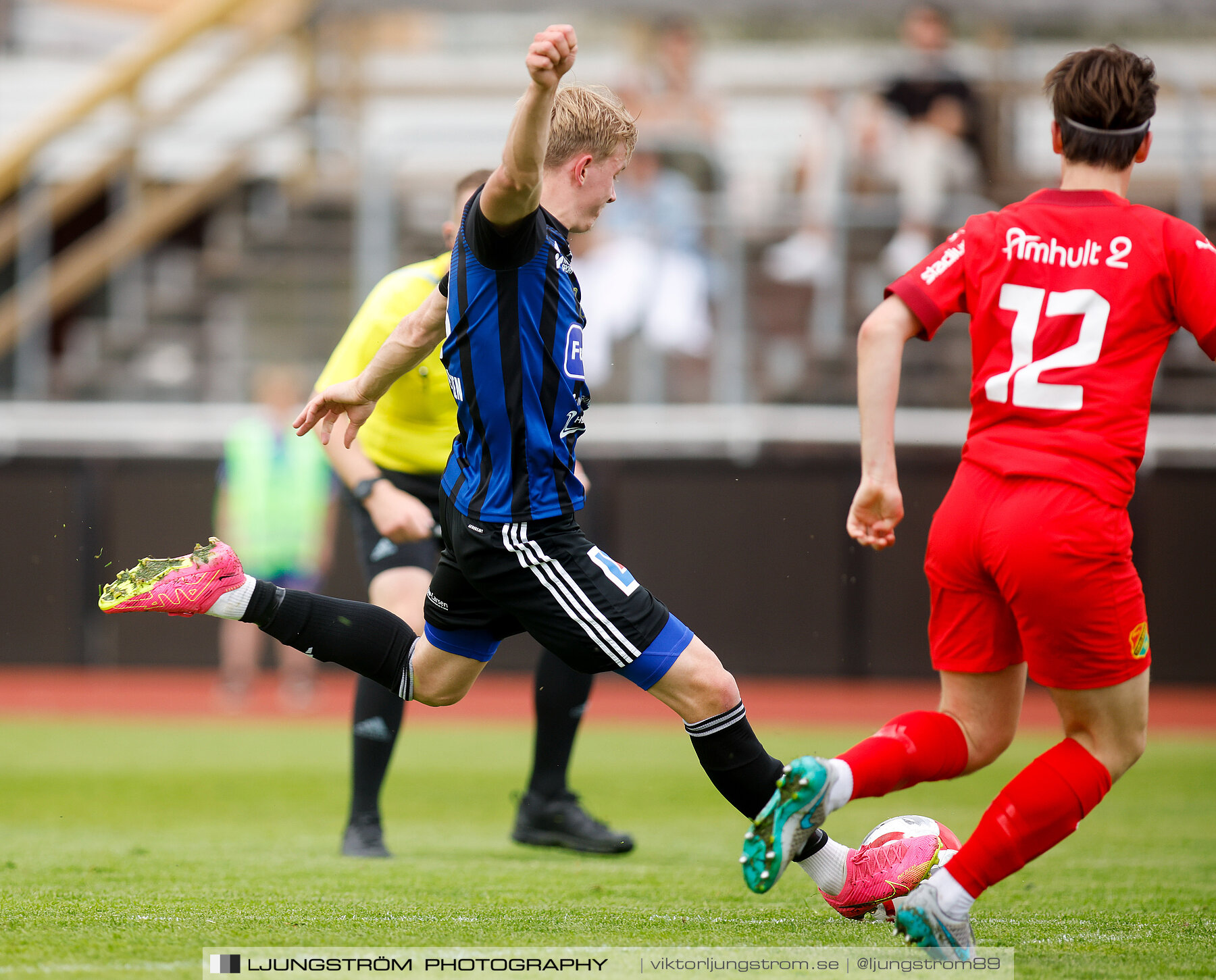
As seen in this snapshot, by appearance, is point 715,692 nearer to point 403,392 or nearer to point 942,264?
point 942,264

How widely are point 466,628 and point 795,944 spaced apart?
1.13 meters

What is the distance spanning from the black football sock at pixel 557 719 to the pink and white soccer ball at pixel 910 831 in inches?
58.9

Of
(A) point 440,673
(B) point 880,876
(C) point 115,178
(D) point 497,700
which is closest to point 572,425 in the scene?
(A) point 440,673

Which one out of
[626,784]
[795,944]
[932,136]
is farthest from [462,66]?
[795,944]

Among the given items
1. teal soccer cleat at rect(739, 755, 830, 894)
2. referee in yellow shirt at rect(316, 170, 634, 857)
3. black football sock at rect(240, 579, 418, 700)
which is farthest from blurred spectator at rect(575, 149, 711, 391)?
teal soccer cleat at rect(739, 755, 830, 894)

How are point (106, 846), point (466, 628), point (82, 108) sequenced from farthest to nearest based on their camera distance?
1. point (82, 108)
2. point (106, 846)
3. point (466, 628)

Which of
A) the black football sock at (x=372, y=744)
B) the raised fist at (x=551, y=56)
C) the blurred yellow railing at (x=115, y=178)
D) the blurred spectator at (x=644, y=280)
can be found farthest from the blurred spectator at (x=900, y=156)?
the raised fist at (x=551, y=56)

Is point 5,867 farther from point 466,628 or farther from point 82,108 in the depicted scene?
point 82,108

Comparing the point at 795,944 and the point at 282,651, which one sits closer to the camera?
the point at 795,944

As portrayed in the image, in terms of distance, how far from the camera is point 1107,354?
10.5 feet

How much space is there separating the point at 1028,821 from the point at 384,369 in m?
1.93

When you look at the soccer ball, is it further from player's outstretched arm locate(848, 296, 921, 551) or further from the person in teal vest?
the person in teal vest

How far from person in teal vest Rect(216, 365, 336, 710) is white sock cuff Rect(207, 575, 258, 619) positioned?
719cm

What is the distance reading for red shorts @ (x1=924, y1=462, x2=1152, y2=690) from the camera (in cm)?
309
